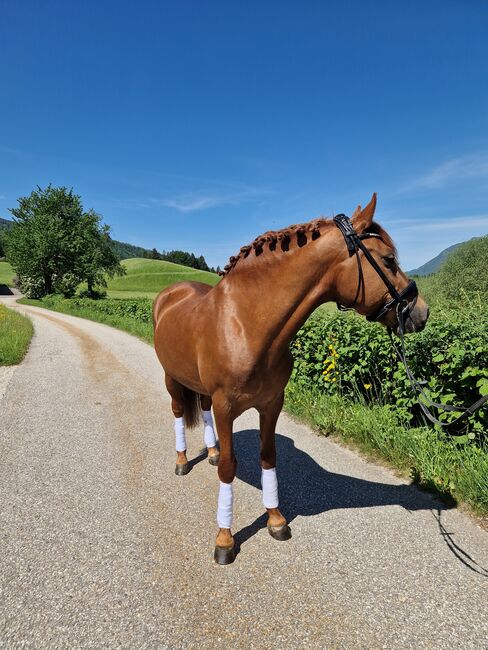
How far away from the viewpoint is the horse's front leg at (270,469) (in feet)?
9.40

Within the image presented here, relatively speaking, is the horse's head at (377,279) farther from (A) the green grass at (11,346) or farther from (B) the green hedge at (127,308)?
(B) the green hedge at (127,308)

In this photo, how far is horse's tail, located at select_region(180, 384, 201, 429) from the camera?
4332mm

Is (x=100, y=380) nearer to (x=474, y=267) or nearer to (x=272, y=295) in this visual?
(x=272, y=295)

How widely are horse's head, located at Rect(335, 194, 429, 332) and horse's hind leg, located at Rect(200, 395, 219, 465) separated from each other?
2.47 meters

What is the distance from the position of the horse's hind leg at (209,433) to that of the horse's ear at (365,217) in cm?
270

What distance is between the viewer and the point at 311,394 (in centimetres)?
575

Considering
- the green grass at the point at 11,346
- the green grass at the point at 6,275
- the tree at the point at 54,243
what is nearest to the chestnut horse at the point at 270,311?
the green grass at the point at 11,346

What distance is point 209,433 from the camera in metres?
4.32

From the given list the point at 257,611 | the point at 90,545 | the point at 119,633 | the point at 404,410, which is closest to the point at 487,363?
the point at 404,410

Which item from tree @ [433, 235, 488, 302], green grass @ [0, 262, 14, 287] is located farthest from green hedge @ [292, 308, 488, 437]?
green grass @ [0, 262, 14, 287]

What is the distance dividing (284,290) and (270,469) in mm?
1595

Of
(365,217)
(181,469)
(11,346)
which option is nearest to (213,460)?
(181,469)

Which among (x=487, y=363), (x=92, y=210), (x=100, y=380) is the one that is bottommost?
(x=100, y=380)

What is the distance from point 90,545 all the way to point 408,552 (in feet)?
8.18
